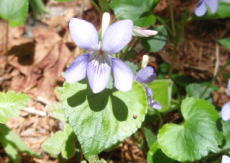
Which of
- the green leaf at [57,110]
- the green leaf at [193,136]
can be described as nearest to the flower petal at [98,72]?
the green leaf at [193,136]

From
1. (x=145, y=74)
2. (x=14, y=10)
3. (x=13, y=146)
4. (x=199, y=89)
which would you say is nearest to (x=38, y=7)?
(x=14, y=10)

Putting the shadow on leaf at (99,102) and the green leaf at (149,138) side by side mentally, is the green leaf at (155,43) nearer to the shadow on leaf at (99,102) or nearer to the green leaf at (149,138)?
the green leaf at (149,138)

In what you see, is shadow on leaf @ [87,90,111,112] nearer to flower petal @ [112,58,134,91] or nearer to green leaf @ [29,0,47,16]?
flower petal @ [112,58,134,91]

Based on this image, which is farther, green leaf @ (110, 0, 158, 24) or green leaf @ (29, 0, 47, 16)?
green leaf @ (29, 0, 47, 16)

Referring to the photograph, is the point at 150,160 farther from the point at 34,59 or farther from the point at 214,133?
the point at 34,59

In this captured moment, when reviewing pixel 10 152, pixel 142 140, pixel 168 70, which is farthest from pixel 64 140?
pixel 168 70

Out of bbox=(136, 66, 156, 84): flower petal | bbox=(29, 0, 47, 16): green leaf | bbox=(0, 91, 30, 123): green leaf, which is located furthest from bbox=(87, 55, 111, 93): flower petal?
bbox=(29, 0, 47, 16): green leaf
